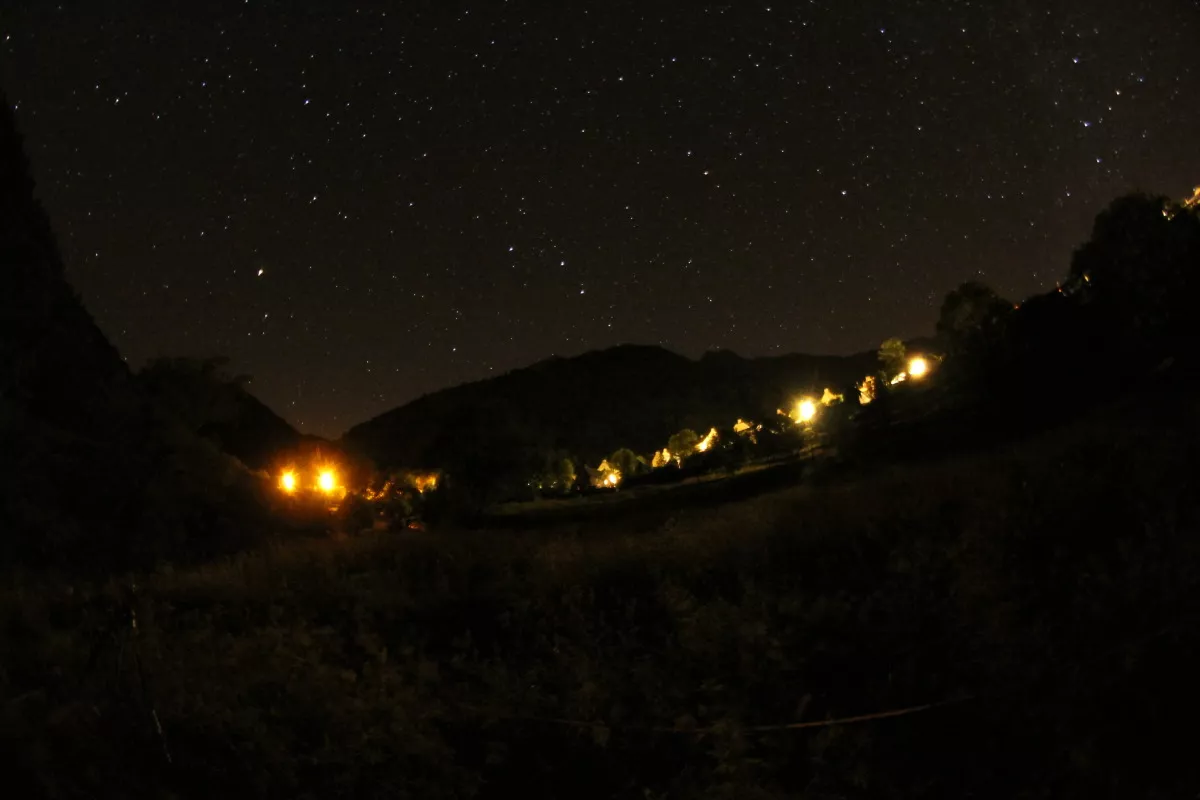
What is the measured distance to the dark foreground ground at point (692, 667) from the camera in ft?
18.3

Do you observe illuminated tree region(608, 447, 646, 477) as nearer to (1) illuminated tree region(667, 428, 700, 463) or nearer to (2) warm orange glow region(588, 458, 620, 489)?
(2) warm orange glow region(588, 458, 620, 489)

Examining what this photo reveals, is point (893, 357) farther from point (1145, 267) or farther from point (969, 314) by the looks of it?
point (1145, 267)

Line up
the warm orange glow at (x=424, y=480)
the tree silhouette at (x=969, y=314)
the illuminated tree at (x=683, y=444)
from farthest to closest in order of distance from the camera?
the illuminated tree at (x=683, y=444) → the warm orange glow at (x=424, y=480) → the tree silhouette at (x=969, y=314)

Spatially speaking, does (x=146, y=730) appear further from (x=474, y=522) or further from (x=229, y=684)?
(x=474, y=522)

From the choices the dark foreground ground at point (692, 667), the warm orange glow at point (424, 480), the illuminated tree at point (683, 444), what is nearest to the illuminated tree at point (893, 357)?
the illuminated tree at point (683, 444)

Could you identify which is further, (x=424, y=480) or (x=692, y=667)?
(x=424, y=480)

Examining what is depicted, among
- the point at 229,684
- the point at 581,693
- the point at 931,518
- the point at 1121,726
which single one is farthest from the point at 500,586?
the point at 1121,726

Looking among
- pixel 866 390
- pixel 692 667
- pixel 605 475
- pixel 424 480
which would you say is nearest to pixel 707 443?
pixel 605 475

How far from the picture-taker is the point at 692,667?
709 cm

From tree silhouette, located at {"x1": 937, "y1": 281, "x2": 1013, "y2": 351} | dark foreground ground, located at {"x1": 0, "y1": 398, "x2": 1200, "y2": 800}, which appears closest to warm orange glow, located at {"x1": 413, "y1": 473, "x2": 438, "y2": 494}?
tree silhouette, located at {"x1": 937, "y1": 281, "x2": 1013, "y2": 351}

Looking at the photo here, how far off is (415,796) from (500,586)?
11.3 feet

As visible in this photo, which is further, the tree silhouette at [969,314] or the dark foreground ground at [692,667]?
the tree silhouette at [969,314]

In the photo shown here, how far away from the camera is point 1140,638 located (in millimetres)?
6375

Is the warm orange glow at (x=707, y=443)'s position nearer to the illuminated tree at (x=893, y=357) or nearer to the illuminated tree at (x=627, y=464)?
the illuminated tree at (x=627, y=464)
